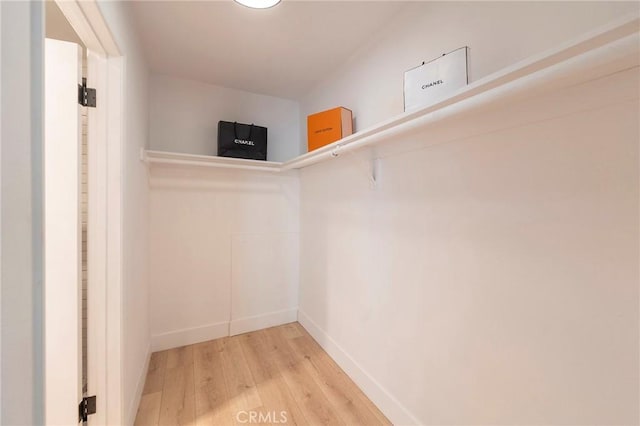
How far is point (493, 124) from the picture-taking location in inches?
39.3

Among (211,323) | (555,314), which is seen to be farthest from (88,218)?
(555,314)

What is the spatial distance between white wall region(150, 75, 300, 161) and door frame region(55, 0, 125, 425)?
3.51 ft

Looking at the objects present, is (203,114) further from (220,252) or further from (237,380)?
(237,380)

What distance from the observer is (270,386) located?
66.6 inches

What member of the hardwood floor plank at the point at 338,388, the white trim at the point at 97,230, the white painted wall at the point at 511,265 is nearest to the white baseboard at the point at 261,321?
the hardwood floor plank at the point at 338,388

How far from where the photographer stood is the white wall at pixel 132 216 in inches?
49.2

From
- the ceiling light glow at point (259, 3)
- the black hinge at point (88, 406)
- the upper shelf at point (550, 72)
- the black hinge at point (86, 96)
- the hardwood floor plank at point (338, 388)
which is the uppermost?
the ceiling light glow at point (259, 3)

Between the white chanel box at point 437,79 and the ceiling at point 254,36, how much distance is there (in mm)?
543

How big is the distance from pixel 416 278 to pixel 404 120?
773mm

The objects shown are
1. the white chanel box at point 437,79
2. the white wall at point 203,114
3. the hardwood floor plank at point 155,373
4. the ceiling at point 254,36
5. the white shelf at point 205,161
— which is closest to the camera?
the white chanel box at point 437,79

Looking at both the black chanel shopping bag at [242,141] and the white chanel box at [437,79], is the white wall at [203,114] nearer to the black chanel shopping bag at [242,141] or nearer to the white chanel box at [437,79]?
the black chanel shopping bag at [242,141]

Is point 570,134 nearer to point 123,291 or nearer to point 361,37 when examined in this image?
point 361,37

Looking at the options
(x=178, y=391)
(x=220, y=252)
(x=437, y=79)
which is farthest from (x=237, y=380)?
(x=437, y=79)

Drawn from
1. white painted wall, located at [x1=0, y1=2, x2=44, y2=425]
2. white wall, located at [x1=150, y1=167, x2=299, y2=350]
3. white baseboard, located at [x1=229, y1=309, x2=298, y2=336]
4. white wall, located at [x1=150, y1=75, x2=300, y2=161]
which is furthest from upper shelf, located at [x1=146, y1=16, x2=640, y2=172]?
white baseboard, located at [x1=229, y1=309, x2=298, y2=336]
